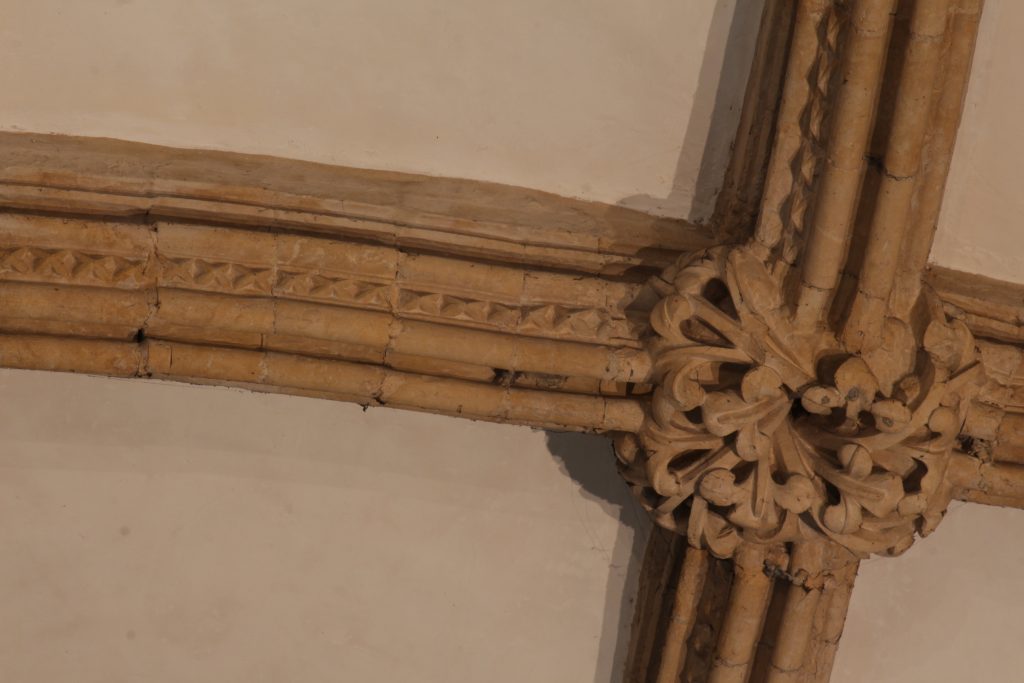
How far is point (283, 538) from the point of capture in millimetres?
4145

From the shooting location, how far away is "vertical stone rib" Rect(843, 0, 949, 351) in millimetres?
3410

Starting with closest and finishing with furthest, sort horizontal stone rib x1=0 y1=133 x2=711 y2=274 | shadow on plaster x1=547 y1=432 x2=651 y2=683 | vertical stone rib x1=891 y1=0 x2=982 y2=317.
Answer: vertical stone rib x1=891 y1=0 x2=982 y2=317 → horizontal stone rib x1=0 y1=133 x2=711 y2=274 → shadow on plaster x1=547 y1=432 x2=651 y2=683

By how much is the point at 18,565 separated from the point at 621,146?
211 cm

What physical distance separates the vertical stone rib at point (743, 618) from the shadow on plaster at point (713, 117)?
38.6 inches

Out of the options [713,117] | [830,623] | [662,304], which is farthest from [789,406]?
[713,117]

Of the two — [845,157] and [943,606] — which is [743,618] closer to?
[943,606]

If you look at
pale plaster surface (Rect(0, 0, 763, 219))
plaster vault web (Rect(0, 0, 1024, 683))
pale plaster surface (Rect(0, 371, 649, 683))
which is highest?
pale plaster surface (Rect(0, 0, 763, 219))

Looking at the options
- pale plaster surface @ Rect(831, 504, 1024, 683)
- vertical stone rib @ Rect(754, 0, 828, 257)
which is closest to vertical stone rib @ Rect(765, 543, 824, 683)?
pale plaster surface @ Rect(831, 504, 1024, 683)

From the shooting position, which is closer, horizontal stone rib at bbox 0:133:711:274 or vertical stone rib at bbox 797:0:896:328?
vertical stone rib at bbox 797:0:896:328

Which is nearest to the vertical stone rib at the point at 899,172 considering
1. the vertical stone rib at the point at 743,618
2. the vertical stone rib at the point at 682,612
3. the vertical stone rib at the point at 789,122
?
the vertical stone rib at the point at 789,122

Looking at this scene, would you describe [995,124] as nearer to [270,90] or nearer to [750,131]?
[750,131]

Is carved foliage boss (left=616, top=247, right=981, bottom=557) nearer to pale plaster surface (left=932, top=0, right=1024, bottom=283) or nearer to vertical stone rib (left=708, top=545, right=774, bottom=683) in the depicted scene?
vertical stone rib (left=708, top=545, right=774, bottom=683)

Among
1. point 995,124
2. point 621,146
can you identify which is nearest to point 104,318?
point 621,146

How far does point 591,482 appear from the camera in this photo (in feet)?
13.9
